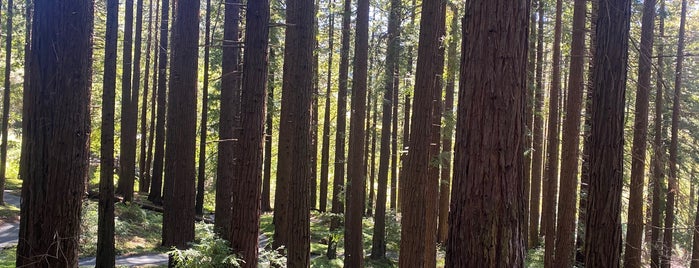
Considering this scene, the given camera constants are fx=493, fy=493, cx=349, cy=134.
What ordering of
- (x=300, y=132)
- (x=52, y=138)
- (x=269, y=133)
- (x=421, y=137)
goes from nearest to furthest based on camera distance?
(x=52, y=138) → (x=300, y=132) → (x=421, y=137) → (x=269, y=133)

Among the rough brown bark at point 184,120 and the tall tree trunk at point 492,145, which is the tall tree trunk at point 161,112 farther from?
the tall tree trunk at point 492,145

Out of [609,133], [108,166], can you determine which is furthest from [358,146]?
[609,133]

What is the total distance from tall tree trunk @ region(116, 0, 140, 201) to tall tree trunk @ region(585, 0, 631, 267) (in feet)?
41.6

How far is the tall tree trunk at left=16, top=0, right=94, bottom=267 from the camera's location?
5391mm

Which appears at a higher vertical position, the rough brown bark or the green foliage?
the rough brown bark

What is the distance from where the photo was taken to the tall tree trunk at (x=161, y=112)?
764 inches

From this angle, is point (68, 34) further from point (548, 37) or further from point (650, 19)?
point (548, 37)

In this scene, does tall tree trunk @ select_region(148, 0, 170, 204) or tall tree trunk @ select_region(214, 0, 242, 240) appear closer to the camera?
tall tree trunk @ select_region(214, 0, 242, 240)

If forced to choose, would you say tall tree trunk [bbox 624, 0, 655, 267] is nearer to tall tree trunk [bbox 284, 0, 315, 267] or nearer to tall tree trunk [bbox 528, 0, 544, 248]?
tall tree trunk [bbox 528, 0, 544, 248]

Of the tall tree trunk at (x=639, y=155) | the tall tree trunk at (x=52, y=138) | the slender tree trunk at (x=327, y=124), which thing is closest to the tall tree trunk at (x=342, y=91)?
the slender tree trunk at (x=327, y=124)

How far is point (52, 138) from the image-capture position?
5410 millimetres

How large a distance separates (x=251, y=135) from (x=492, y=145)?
495cm

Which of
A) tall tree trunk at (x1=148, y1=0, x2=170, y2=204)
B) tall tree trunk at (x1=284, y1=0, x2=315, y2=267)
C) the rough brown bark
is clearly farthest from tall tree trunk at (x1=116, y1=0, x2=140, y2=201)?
tall tree trunk at (x1=284, y1=0, x2=315, y2=267)

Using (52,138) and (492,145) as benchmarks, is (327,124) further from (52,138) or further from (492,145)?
(492,145)
